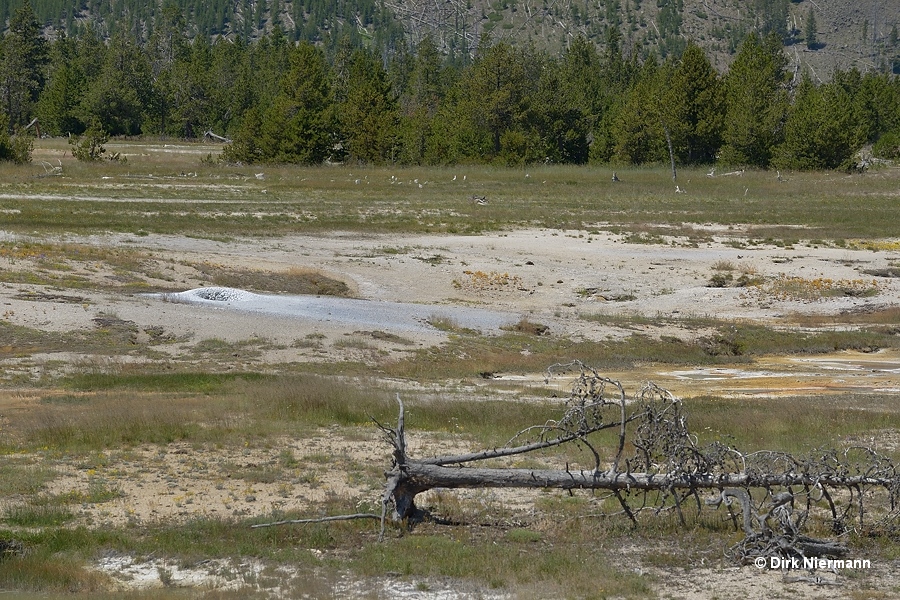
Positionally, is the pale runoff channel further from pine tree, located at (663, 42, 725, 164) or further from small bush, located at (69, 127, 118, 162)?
pine tree, located at (663, 42, 725, 164)

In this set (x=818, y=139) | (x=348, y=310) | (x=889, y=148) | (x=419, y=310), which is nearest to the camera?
(x=348, y=310)

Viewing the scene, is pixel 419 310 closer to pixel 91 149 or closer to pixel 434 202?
pixel 434 202

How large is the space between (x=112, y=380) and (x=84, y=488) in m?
7.57

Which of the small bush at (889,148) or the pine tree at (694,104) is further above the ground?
the pine tree at (694,104)

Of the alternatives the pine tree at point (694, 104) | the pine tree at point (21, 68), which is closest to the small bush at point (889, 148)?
the pine tree at point (694, 104)

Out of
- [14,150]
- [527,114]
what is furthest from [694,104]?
[14,150]

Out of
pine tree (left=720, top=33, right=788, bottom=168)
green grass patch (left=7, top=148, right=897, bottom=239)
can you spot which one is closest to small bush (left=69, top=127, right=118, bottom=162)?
green grass patch (left=7, top=148, right=897, bottom=239)

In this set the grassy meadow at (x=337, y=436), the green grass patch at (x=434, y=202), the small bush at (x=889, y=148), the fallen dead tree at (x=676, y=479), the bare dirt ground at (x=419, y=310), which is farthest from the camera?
the small bush at (x=889, y=148)

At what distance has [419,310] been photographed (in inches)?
1259

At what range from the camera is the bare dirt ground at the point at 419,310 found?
14.7m

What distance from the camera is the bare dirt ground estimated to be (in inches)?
579

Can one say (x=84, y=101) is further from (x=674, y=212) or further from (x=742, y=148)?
(x=674, y=212)

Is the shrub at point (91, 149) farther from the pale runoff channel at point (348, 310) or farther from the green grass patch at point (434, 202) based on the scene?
the pale runoff channel at point (348, 310)

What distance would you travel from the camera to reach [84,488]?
48.4 feet
